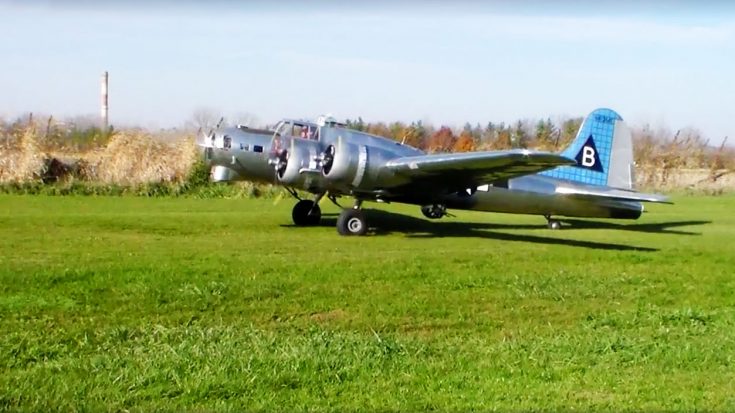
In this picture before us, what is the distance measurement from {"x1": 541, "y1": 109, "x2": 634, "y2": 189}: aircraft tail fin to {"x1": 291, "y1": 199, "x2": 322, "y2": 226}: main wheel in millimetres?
5226

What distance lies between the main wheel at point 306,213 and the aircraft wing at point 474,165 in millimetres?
3016

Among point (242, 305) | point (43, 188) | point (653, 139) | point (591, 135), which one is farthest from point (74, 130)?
point (242, 305)

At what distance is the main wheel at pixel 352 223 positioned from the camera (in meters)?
15.8

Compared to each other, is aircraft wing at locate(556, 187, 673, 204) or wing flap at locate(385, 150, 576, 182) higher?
wing flap at locate(385, 150, 576, 182)

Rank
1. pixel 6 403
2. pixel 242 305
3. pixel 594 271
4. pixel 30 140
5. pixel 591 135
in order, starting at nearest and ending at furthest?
pixel 6 403 → pixel 242 305 → pixel 594 271 → pixel 591 135 → pixel 30 140

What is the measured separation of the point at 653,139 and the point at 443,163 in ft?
94.8

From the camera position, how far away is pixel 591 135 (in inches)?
758

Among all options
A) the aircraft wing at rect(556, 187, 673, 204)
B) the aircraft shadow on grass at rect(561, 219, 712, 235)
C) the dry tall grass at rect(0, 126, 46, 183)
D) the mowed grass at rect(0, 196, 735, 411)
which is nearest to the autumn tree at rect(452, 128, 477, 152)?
the dry tall grass at rect(0, 126, 46, 183)

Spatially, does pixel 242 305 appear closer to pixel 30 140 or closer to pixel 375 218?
pixel 375 218

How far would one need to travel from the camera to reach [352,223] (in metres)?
15.8

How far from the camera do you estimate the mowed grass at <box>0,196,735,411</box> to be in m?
5.26

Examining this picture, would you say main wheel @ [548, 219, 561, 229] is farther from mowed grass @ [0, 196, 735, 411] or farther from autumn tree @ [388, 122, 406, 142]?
autumn tree @ [388, 122, 406, 142]

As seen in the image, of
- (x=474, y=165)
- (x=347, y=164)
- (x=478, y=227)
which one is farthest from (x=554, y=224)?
(x=347, y=164)

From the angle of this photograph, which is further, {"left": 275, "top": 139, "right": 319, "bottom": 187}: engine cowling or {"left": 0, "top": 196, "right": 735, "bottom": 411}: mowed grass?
{"left": 275, "top": 139, "right": 319, "bottom": 187}: engine cowling
